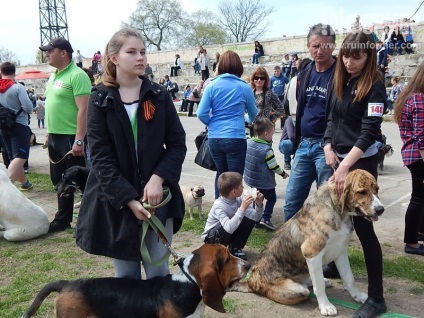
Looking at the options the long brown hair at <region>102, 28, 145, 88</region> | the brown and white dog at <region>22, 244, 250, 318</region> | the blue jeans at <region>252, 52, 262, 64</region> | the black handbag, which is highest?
the blue jeans at <region>252, 52, 262, 64</region>

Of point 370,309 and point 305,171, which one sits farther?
point 305,171

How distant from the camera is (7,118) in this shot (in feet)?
23.7

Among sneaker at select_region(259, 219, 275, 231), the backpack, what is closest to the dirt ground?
sneaker at select_region(259, 219, 275, 231)

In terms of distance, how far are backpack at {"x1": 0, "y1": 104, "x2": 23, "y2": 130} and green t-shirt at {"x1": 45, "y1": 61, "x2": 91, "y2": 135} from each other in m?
2.00

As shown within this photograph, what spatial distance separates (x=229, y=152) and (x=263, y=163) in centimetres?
60

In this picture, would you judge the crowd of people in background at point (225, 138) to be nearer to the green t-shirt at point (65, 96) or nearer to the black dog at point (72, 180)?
the green t-shirt at point (65, 96)

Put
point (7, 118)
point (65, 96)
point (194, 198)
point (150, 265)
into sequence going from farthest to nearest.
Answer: point (7, 118)
point (194, 198)
point (65, 96)
point (150, 265)

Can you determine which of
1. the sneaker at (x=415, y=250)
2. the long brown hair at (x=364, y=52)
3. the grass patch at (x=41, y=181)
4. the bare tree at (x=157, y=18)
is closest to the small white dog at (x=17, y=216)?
the grass patch at (x=41, y=181)

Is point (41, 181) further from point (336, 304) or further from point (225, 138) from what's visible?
point (336, 304)

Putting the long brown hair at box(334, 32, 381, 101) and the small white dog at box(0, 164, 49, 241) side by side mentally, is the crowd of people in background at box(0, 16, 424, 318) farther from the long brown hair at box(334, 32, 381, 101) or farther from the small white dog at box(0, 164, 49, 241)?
the small white dog at box(0, 164, 49, 241)

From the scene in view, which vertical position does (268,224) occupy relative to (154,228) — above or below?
below

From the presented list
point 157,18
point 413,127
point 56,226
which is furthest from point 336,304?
point 157,18

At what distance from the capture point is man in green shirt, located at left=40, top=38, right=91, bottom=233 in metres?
5.38

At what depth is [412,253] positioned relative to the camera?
4.75m
